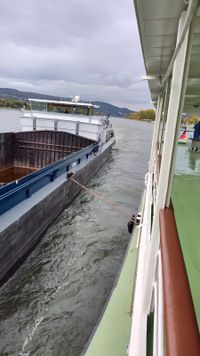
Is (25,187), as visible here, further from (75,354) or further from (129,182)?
(129,182)

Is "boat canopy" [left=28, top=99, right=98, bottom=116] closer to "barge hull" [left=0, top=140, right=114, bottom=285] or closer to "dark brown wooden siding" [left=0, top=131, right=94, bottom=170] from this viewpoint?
"dark brown wooden siding" [left=0, top=131, right=94, bottom=170]

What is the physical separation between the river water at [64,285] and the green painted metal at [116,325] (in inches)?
38.7

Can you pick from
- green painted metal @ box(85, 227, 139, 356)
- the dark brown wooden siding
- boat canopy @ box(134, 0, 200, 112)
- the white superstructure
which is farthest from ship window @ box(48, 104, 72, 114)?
green painted metal @ box(85, 227, 139, 356)

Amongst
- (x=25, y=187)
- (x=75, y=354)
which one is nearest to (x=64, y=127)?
(x=25, y=187)

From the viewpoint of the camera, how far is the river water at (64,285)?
3.56 m

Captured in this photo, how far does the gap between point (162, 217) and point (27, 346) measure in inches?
124

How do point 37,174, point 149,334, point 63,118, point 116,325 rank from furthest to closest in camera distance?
point 63,118 → point 37,174 → point 116,325 → point 149,334

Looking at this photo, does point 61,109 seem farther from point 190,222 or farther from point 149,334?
point 149,334

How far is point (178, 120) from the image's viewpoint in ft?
4.73

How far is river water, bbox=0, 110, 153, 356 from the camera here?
3562mm

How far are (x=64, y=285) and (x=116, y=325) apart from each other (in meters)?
2.08

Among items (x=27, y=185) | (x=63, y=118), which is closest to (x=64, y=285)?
(x=27, y=185)

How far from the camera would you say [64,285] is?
462 centimetres

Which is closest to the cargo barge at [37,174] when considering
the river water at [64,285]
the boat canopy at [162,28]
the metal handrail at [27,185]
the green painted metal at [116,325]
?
the metal handrail at [27,185]
